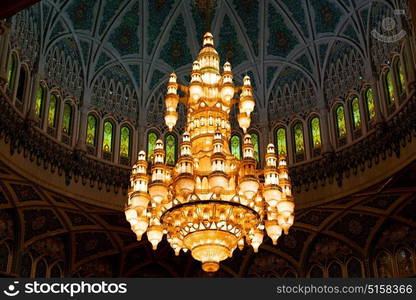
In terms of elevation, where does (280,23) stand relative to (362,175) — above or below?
above

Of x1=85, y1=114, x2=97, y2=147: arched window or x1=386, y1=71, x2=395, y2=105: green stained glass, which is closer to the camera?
x1=386, y1=71, x2=395, y2=105: green stained glass

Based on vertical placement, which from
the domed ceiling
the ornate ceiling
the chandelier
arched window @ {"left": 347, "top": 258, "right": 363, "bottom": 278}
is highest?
the domed ceiling

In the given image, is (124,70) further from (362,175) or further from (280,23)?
(362,175)

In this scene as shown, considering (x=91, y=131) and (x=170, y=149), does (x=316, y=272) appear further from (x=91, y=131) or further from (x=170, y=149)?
(x=91, y=131)

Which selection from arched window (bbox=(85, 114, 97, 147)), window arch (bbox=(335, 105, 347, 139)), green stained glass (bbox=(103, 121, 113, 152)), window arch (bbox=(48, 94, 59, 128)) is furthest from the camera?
green stained glass (bbox=(103, 121, 113, 152))

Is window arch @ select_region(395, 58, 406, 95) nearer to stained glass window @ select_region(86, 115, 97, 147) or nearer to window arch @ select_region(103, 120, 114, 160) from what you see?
window arch @ select_region(103, 120, 114, 160)

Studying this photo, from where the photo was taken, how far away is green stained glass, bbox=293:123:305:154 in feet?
63.9

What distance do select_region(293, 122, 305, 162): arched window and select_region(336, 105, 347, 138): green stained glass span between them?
4.10ft

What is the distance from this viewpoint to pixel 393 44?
56.9 feet

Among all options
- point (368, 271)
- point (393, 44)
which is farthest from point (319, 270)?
point (393, 44)

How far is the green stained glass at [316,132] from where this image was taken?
19.2 meters

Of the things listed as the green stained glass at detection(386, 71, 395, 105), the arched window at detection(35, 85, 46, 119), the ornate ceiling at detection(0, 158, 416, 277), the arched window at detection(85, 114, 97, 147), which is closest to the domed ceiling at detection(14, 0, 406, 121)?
the arched window at detection(85, 114, 97, 147)

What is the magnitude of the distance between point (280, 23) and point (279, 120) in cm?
331

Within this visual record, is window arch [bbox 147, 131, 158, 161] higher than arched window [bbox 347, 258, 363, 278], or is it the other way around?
window arch [bbox 147, 131, 158, 161]
